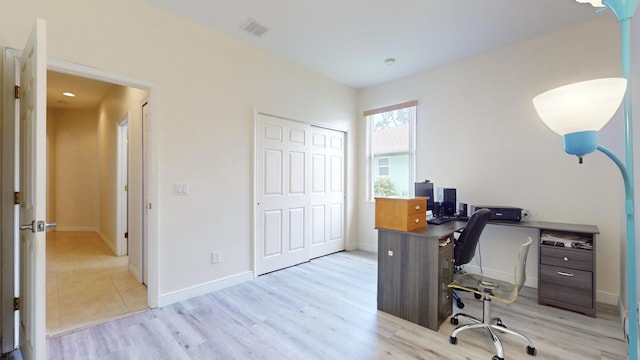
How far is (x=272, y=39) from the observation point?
10.2 ft

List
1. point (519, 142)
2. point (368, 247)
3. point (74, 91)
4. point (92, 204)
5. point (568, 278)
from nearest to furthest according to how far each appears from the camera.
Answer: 1. point (568, 278)
2. point (519, 142)
3. point (368, 247)
4. point (74, 91)
5. point (92, 204)

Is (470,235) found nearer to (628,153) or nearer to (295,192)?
(628,153)

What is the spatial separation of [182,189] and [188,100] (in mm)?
906

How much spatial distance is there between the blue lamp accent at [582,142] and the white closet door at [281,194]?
295 cm

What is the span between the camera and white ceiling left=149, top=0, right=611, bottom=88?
2.49 meters

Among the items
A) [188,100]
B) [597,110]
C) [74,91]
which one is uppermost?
[74,91]

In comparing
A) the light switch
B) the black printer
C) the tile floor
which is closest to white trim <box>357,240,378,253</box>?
the black printer

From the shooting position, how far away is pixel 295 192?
3881mm

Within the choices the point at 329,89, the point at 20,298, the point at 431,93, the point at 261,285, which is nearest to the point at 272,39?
the point at 329,89

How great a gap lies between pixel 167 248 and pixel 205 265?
1.47 feet

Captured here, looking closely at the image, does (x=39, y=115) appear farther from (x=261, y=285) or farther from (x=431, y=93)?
(x=431, y=93)

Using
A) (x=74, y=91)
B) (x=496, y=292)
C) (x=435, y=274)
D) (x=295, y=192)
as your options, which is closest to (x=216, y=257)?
(x=295, y=192)

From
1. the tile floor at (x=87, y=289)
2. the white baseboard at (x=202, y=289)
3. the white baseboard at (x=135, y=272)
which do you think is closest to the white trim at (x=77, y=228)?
the tile floor at (x=87, y=289)

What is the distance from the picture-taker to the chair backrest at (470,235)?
2211 millimetres
